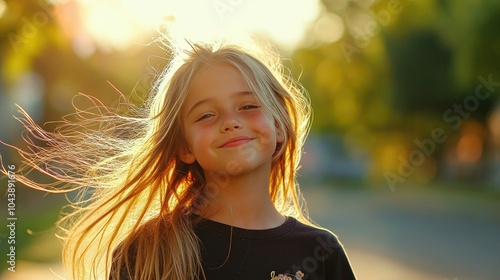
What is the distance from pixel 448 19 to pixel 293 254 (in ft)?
61.2

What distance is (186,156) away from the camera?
3.43 metres

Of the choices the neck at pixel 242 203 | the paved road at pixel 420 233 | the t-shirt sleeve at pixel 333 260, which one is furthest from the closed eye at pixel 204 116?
the paved road at pixel 420 233

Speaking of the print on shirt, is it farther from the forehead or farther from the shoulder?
the forehead

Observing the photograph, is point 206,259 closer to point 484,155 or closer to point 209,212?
point 209,212

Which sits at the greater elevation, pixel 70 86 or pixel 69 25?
pixel 70 86

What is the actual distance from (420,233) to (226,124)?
11.9m

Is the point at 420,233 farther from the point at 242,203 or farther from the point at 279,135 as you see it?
the point at 242,203

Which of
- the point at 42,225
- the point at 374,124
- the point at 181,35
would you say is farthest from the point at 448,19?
the point at 181,35

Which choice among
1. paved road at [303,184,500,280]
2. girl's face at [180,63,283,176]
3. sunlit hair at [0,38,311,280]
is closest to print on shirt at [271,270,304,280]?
sunlit hair at [0,38,311,280]

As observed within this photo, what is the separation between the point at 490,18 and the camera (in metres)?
18.6

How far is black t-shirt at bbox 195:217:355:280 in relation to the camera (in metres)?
3.14

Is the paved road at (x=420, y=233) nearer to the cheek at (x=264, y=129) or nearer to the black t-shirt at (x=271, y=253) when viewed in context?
the black t-shirt at (x=271, y=253)

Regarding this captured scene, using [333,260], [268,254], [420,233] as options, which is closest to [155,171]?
[268,254]

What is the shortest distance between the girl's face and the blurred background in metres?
0.41
